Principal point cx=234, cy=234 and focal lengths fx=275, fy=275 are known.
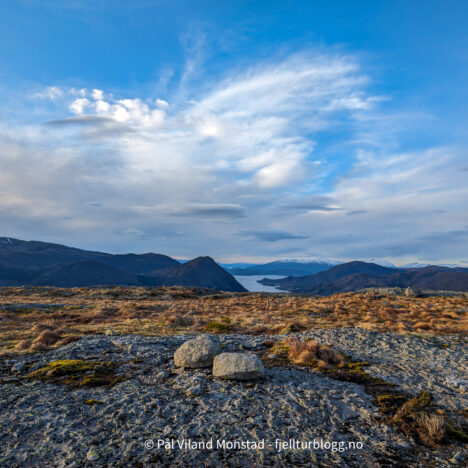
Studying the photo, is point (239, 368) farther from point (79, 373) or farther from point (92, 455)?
point (79, 373)

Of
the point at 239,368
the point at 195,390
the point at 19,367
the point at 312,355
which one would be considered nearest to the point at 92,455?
the point at 195,390

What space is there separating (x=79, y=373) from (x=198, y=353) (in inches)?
166

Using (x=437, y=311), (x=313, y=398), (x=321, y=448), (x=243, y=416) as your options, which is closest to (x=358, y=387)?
(x=313, y=398)

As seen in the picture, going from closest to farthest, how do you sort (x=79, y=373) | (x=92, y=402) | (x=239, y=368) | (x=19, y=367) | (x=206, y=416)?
(x=206, y=416), (x=92, y=402), (x=239, y=368), (x=79, y=373), (x=19, y=367)

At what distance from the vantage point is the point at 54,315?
29.4 meters

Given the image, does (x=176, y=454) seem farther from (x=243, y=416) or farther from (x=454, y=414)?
(x=454, y=414)

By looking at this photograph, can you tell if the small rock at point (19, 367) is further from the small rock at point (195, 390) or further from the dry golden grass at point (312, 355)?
the dry golden grass at point (312, 355)

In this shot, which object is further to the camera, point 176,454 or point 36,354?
point 36,354

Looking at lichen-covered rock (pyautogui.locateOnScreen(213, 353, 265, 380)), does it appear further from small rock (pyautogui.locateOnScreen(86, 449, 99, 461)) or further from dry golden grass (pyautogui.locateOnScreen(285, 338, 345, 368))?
small rock (pyautogui.locateOnScreen(86, 449, 99, 461))

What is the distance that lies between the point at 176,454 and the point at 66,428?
9.33ft

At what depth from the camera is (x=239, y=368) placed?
8961 millimetres

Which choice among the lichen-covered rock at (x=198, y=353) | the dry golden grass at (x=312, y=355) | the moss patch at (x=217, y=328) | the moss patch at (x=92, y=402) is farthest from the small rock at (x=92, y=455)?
the moss patch at (x=217, y=328)

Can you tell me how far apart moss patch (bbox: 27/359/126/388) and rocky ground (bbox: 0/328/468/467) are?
0.32 meters

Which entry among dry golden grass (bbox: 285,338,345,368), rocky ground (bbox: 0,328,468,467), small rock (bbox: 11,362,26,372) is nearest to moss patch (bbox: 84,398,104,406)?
rocky ground (bbox: 0,328,468,467)
